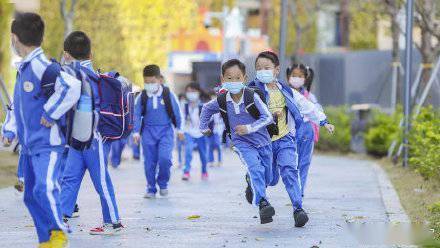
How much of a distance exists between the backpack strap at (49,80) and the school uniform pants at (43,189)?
0.41 metres

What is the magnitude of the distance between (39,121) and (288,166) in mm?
3296

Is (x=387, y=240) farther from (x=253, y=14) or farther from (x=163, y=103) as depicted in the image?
(x=253, y=14)

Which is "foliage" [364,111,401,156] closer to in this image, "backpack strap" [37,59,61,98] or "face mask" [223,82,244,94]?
"face mask" [223,82,244,94]

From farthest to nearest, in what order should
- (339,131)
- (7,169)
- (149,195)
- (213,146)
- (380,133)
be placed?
(339,131) < (380,133) < (213,146) < (7,169) < (149,195)

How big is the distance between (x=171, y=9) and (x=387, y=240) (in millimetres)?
30752

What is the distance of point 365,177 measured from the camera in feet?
61.2

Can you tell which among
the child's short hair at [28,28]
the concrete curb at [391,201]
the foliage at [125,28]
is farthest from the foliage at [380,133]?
the child's short hair at [28,28]

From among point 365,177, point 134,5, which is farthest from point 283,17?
point 134,5

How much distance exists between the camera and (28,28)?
8.36 meters

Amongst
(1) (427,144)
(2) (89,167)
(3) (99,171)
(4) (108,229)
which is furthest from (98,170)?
(1) (427,144)

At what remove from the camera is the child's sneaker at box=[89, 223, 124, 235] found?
10234mm

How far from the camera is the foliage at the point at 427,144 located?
12.9 meters

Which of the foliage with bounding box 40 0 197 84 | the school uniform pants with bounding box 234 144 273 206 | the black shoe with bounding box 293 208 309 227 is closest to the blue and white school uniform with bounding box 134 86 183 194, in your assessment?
the school uniform pants with bounding box 234 144 273 206

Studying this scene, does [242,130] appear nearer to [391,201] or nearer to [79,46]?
[79,46]
